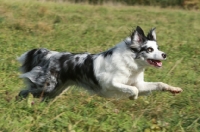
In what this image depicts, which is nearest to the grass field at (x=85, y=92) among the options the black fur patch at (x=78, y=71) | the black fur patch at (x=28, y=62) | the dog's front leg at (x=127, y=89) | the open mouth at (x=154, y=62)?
the dog's front leg at (x=127, y=89)

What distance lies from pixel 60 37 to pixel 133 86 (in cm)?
777

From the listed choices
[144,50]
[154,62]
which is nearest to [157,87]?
[154,62]

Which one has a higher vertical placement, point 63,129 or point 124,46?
point 124,46

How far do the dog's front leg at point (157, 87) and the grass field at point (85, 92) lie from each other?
0.58 ft

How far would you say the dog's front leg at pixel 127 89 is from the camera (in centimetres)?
629

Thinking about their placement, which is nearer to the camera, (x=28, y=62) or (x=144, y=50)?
(x=144, y=50)

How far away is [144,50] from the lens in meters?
6.38

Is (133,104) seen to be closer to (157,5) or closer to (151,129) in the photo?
(151,129)

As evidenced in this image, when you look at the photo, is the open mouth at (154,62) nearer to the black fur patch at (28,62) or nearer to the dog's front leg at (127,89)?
the dog's front leg at (127,89)

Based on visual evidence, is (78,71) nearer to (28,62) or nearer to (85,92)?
(85,92)

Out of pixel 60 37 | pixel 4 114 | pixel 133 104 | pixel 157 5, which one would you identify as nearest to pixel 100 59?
pixel 133 104

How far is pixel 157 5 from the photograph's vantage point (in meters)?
31.9

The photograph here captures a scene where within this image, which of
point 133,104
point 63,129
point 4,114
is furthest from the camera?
point 133,104

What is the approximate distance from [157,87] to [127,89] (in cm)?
52
